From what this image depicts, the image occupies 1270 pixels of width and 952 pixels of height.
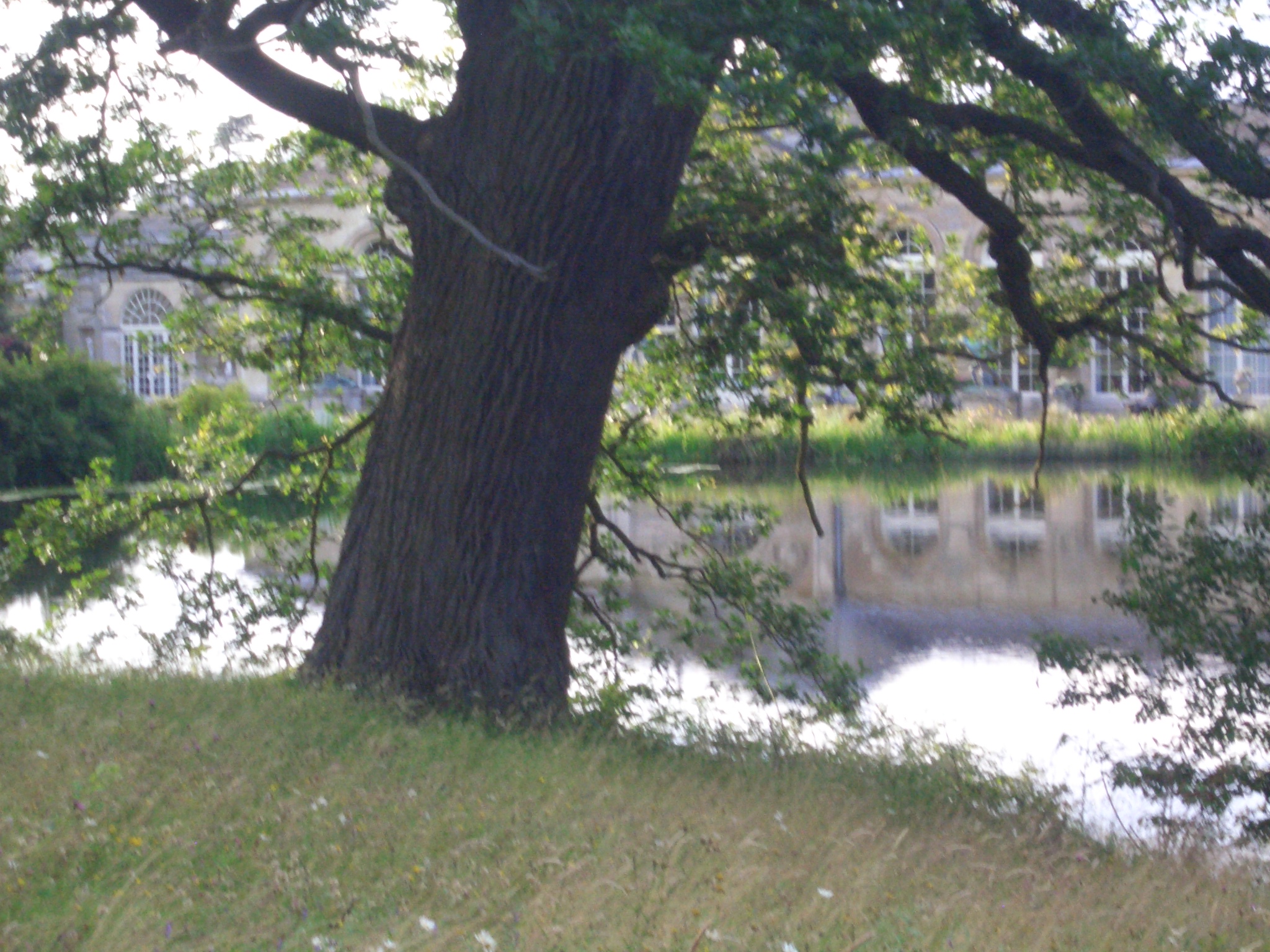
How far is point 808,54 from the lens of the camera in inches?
233

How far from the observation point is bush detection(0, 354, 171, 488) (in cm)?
3033

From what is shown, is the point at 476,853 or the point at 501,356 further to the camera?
the point at 501,356

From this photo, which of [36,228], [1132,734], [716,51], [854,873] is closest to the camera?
[854,873]

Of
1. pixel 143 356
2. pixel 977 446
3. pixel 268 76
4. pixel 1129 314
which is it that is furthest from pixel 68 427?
pixel 1129 314

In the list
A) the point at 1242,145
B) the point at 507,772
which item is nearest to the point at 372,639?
the point at 507,772

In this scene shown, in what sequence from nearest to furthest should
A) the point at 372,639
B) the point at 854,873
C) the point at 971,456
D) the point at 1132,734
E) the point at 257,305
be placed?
the point at 854,873 → the point at 372,639 → the point at 1132,734 → the point at 257,305 → the point at 971,456

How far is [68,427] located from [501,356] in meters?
26.3

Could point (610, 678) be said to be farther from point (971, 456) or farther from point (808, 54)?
point (971, 456)

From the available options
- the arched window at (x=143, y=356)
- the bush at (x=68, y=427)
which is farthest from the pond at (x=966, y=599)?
the arched window at (x=143, y=356)

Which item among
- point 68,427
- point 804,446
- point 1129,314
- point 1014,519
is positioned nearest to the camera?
point 1129,314

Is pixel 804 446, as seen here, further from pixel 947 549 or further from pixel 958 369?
pixel 958 369

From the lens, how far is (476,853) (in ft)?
14.9

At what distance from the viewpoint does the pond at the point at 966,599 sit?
32.2ft

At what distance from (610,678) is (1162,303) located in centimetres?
539
